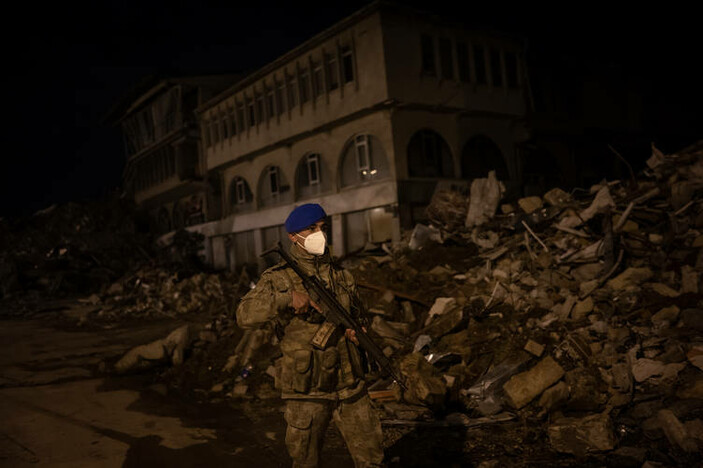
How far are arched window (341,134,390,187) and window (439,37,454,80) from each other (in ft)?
12.6

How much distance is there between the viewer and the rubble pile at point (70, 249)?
77.4ft

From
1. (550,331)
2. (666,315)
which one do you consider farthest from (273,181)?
(666,315)

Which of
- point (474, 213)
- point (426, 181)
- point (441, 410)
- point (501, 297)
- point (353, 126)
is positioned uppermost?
point (353, 126)

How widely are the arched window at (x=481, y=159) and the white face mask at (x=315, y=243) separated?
16.7 metres

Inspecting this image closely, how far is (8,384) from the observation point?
7.95 meters

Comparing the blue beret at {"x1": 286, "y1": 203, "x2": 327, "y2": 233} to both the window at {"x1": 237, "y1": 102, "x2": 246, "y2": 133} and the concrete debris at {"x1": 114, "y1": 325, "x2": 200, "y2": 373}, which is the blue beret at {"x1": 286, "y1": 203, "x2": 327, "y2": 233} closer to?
the concrete debris at {"x1": 114, "y1": 325, "x2": 200, "y2": 373}

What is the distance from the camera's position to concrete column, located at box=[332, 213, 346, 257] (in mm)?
19078

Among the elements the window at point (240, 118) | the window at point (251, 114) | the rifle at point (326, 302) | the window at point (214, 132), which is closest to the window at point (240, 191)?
the window at point (240, 118)

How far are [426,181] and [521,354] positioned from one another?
41.3 ft

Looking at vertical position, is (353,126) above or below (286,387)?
above

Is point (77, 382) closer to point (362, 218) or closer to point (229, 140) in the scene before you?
point (362, 218)

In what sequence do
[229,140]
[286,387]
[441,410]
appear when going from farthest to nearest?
[229,140]
[441,410]
[286,387]

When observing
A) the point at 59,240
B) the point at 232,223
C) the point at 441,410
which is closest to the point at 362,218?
the point at 232,223

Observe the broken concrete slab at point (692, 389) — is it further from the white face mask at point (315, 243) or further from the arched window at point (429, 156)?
the arched window at point (429, 156)
